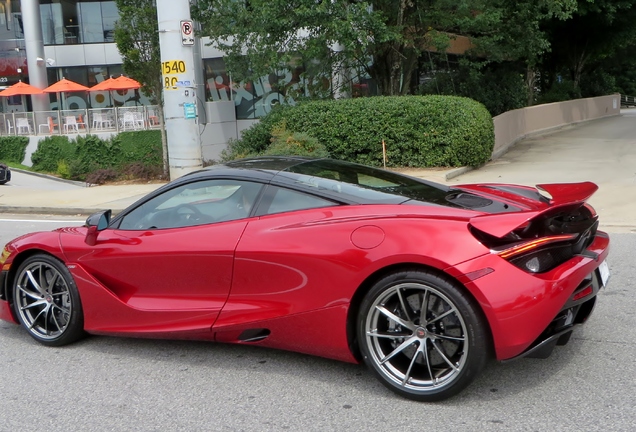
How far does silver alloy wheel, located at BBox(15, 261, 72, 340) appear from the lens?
5.27 meters

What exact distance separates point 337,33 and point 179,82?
3825 millimetres

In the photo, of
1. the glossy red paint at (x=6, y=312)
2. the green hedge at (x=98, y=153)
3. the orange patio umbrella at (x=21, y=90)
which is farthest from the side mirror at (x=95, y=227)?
the orange patio umbrella at (x=21, y=90)

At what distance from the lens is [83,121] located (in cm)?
2916

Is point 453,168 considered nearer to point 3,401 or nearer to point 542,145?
point 542,145

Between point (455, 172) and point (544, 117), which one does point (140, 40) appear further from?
point (544, 117)

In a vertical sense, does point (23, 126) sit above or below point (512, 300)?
above

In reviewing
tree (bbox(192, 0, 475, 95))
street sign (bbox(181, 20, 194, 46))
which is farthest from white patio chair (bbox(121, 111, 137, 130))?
street sign (bbox(181, 20, 194, 46))

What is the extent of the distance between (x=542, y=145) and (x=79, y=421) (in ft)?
67.4

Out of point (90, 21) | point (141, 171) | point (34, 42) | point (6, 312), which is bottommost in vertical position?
point (141, 171)

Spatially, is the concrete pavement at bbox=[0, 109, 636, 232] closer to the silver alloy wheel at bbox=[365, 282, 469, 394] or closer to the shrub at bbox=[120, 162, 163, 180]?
the shrub at bbox=[120, 162, 163, 180]

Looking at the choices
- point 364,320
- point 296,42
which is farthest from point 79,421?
point 296,42

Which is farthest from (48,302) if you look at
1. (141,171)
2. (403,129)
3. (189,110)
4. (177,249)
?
(141,171)

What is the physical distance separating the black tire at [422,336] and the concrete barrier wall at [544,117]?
1591 cm

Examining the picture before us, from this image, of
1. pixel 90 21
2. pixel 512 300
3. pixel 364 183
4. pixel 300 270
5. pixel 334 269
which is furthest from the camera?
pixel 90 21
